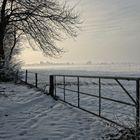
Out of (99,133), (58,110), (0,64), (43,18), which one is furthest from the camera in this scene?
(43,18)

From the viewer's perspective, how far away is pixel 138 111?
6.74 meters

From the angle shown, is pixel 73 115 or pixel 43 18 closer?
pixel 73 115

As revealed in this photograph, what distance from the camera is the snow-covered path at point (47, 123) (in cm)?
Result: 740

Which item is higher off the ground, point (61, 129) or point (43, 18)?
point (43, 18)

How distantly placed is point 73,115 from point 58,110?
3.80 ft

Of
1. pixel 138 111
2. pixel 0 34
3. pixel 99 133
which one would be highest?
pixel 0 34

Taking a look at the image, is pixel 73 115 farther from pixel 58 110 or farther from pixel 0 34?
pixel 0 34

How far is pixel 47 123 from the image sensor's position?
8.80m

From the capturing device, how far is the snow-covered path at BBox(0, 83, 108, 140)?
291 inches

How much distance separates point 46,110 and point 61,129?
10.7 feet

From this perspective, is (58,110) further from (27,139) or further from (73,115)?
(27,139)

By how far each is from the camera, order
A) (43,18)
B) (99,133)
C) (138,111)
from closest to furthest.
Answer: (138,111) < (99,133) < (43,18)

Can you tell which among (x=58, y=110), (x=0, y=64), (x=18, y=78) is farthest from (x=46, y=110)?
(x=18, y=78)

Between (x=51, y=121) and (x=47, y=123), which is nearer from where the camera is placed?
(x=47, y=123)
